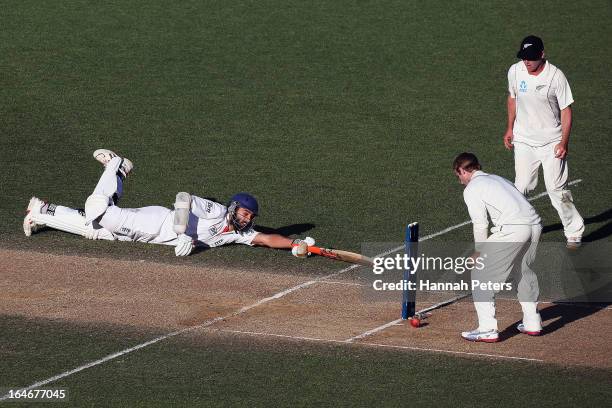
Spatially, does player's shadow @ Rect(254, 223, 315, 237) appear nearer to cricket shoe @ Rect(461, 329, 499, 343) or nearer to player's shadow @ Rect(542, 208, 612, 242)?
player's shadow @ Rect(542, 208, 612, 242)

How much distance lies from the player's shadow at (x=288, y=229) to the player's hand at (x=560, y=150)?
368cm

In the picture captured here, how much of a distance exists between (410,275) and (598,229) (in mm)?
4824

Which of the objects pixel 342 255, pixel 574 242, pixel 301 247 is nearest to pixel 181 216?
pixel 301 247

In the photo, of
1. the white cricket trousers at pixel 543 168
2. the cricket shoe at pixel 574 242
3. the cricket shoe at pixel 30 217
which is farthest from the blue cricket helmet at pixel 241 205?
the cricket shoe at pixel 574 242

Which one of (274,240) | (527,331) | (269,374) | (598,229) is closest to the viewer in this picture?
(269,374)

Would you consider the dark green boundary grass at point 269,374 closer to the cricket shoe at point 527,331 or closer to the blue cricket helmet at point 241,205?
the cricket shoe at point 527,331

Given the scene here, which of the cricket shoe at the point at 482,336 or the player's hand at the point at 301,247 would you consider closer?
the cricket shoe at the point at 482,336

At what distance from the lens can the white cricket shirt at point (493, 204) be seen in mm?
12047

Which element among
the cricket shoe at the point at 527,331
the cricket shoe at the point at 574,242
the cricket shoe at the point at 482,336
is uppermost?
the cricket shoe at the point at 574,242

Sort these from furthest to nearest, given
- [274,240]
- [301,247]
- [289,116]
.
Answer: [289,116], [274,240], [301,247]

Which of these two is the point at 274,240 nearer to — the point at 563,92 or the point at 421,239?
the point at 421,239

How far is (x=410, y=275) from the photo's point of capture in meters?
13.0

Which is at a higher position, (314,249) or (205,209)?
(205,209)

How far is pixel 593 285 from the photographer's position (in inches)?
574
